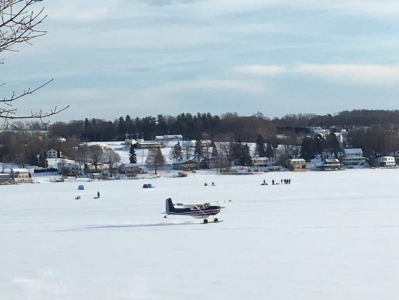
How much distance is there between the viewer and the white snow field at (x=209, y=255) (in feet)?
27.5

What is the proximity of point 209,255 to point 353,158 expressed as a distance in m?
74.8

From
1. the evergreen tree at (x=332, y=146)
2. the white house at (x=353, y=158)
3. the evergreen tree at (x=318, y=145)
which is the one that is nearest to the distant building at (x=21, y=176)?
the evergreen tree at (x=318, y=145)

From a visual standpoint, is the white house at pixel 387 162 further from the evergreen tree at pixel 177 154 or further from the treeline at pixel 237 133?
the evergreen tree at pixel 177 154

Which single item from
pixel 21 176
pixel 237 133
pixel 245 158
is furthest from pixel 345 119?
pixel 21 176

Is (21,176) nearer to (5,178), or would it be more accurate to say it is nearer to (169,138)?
(5,178)

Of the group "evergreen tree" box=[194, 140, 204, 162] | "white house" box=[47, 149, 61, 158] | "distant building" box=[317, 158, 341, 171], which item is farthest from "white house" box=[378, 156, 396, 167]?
"white house" box=[47, 149, 61, 158]

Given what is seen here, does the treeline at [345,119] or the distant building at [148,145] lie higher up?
the treeline at [345,119]

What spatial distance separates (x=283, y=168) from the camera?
77.0m

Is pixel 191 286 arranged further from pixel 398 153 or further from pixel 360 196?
pixel 398 153

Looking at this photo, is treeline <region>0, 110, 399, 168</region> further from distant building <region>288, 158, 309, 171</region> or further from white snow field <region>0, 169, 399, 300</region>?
white snow field <region>0, 169, 399, 300</region>

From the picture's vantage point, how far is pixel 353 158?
83.3m

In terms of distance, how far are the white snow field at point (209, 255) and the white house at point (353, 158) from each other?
62562mm

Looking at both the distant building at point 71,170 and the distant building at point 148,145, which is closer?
the distant building at point 71,170

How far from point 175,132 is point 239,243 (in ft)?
354
